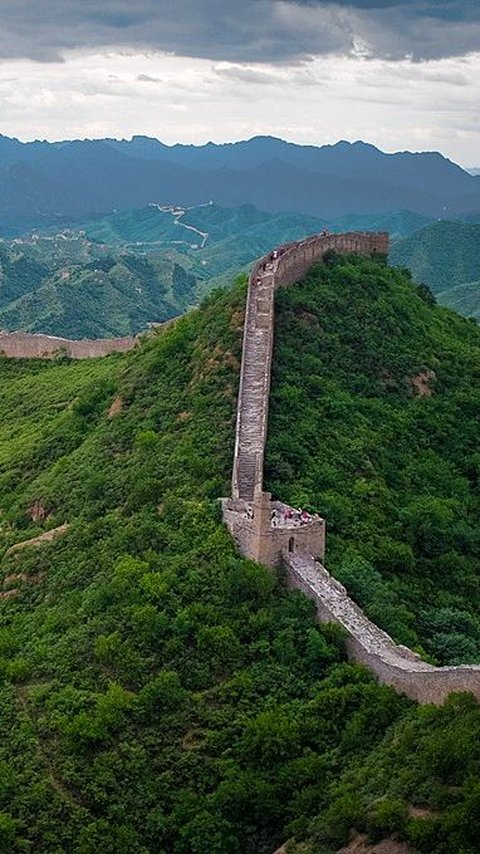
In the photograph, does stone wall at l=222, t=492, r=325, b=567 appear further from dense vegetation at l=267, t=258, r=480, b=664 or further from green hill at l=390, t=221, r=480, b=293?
green hill at l=390, t=221, r=480, b=293

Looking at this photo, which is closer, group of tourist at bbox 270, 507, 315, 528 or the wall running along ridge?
the wall running along ridge

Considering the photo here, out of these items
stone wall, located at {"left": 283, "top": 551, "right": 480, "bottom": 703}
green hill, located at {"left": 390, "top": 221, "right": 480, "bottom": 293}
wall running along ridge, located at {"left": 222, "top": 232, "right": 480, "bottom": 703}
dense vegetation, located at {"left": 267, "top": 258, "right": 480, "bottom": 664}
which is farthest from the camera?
green hill, located at {"left": 390, "top": 221, "right": 480, "bottom": 293}

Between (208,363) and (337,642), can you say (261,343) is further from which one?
(337,642)

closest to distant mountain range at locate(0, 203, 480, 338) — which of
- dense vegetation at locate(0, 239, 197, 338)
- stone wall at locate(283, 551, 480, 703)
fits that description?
dense vegetation at locate(0, 239, 197, 338)

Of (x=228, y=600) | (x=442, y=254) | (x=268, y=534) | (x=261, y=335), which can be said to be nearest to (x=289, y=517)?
(x=268, y=534)

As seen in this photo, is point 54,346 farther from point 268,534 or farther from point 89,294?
point 89,294

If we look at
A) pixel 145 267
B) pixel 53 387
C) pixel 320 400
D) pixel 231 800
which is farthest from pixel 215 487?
pixel 145 267

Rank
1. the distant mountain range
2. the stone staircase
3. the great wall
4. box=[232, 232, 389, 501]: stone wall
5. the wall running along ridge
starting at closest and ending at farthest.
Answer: the wall running along ridge, the great wall, the stone staircase, box=[232, 232, 389, 501]: stone wall, the distant mountain range
